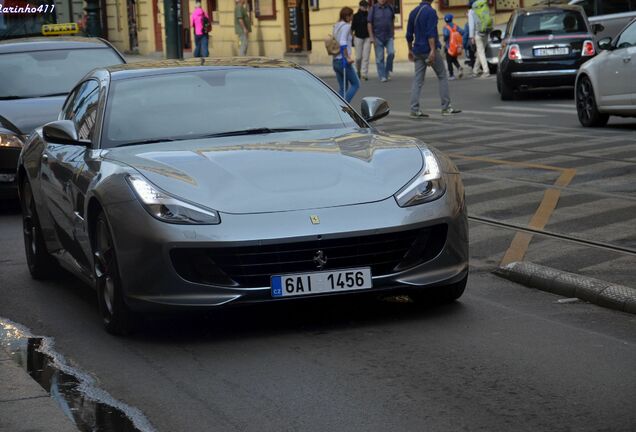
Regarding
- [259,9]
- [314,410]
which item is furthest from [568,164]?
[259,9]

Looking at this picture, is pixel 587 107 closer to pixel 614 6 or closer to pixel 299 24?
pixel 614 6

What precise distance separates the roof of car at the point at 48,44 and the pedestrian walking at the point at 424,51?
7.54 metres

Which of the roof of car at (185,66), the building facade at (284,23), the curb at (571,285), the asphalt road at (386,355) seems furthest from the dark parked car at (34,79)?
the building facade at (284,23)

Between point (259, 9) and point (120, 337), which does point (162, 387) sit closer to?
point (120, 337)

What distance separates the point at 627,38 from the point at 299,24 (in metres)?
24.7

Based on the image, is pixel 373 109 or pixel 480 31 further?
pixel 480 31

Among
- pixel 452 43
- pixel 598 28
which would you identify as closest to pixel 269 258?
pixel 598 28

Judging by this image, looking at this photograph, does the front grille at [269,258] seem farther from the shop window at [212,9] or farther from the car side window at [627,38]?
the shop window at [212,9]

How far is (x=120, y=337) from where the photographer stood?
718cm

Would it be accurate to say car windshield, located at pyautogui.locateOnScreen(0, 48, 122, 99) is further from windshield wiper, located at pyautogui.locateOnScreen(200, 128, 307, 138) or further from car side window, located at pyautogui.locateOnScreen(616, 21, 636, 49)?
car side window, located at pyautogui.locateOnScreen(616, 21, 636, 49)

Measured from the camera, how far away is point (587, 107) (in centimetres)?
1886

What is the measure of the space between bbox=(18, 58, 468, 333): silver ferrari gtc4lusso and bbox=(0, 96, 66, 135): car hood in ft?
17.4

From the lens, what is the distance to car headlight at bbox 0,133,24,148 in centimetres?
1330

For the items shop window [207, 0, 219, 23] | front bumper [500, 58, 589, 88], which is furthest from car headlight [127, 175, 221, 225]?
shop window [207, 0, 219, 23]
